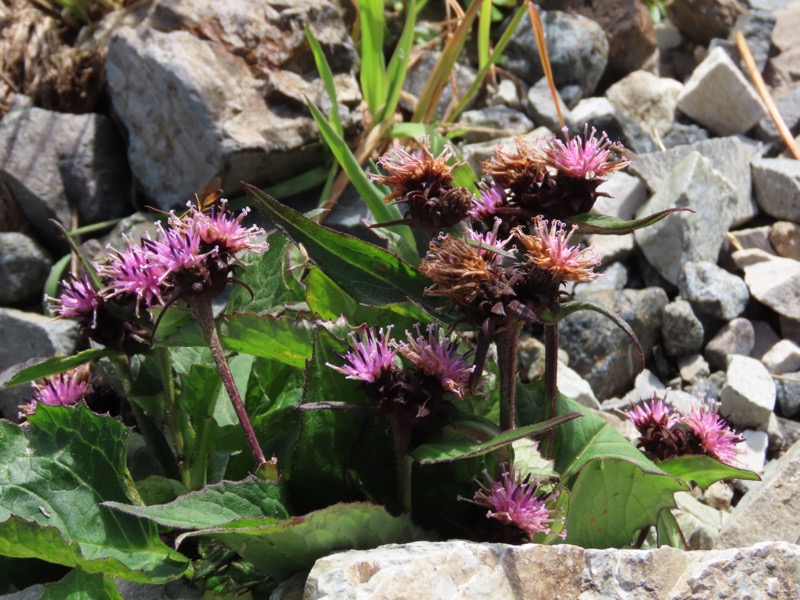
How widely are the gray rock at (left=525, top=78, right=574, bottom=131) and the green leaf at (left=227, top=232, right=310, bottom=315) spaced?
2.49 meters

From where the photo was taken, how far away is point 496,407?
6.56ft

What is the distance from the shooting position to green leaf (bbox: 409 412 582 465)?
1.44 m

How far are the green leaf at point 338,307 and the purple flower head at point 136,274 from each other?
1.38 feet

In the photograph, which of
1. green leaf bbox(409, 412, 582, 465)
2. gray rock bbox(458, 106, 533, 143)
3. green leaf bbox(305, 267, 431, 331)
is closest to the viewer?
green leaf bbox(409, 412, 582, 465)

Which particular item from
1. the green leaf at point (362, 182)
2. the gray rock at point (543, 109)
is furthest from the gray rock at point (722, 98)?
the green leaf at point (362, 182)

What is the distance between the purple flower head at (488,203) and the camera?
176 centimetres

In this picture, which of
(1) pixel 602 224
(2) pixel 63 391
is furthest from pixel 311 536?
(2) pixel 63 391

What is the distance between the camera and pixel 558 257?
1485 mm

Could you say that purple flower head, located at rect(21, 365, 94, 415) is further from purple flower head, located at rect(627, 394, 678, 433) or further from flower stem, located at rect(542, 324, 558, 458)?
purple flower head, located at rect(627, 394, 678, 433)

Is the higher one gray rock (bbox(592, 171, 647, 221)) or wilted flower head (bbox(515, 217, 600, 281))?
wilted flower head (bbox(515, 217, 600, 281))

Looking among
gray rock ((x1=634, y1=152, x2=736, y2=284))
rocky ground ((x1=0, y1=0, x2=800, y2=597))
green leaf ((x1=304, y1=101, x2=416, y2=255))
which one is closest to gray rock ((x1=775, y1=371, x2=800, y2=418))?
rocky ground ((x1=0, y1=0, x2=800, y2=597))

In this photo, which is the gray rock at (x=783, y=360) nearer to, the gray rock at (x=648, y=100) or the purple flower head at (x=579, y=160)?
the gray rock at (x=648, y=100)

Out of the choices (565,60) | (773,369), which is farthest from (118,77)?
(773,369)

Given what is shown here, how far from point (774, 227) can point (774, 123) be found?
870 millimetres
